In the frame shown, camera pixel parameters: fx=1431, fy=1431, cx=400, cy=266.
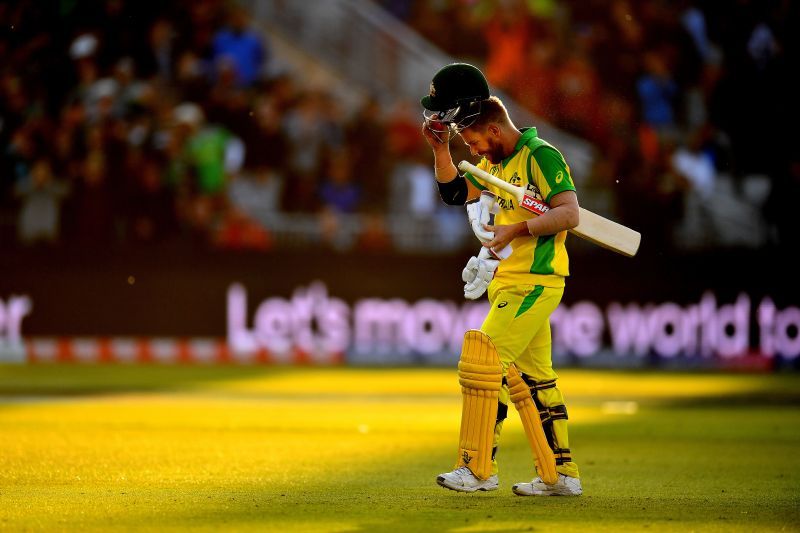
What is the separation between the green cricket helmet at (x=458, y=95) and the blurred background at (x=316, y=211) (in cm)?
1227

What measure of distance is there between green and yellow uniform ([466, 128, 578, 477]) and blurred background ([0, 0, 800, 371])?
478 inches

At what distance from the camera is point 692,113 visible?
21047 mm

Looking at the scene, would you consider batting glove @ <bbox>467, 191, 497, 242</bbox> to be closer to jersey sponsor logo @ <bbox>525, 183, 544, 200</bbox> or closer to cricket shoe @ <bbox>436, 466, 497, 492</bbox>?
jersey sponsor logo @ <bbox>525, 183, 544, 200</bbox>

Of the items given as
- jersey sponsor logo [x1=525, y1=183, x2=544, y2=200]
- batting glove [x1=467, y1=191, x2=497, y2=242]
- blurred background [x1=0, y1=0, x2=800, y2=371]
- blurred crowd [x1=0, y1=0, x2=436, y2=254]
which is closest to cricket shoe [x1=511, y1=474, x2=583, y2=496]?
batting glove [x1=467, y1=191, x2=497, y2=242]

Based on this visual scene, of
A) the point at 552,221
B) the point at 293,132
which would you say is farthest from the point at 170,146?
the point at 552,221

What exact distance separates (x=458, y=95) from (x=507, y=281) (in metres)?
1.01

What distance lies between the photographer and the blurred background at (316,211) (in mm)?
19891

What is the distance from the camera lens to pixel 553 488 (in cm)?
765

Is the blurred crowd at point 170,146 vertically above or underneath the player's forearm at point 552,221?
above

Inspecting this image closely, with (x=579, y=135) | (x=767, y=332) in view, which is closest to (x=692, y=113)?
(x=579, y=135)

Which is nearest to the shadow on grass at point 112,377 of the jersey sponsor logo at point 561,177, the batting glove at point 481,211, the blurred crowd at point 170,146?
the blurred crowd at point 170,146

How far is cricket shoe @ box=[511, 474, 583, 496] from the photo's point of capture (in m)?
7.64

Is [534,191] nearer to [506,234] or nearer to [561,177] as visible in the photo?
[561,177]

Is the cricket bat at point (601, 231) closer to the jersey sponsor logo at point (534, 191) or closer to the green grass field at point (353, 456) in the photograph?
the jersey sponsor logo at point (534, 191)
